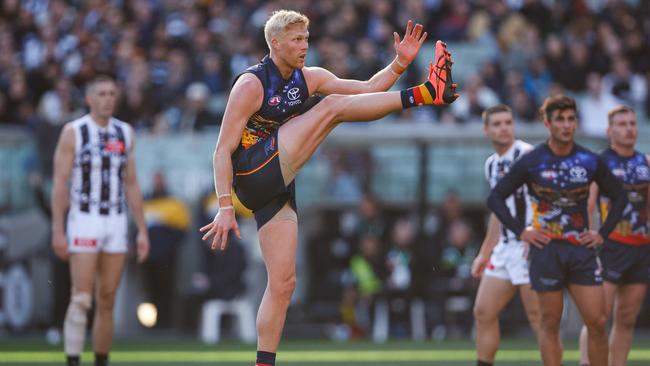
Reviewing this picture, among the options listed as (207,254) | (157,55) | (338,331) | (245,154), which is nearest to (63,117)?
(157,55)

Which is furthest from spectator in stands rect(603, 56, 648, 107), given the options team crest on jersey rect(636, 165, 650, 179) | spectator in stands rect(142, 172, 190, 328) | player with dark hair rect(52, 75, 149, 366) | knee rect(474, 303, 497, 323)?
player with dark hair rect(52, 75, 149, 366)

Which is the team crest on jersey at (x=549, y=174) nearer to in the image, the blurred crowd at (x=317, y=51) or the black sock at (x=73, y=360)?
the black sock at (x=73, y=360)

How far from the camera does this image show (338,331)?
1612 centimetres

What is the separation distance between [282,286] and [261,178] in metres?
0.73

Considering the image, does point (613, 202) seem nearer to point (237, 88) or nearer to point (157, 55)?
point (237, 88)

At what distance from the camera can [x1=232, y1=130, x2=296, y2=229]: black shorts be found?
322 inches

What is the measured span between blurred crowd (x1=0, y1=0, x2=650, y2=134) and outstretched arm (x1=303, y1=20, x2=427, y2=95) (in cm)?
838

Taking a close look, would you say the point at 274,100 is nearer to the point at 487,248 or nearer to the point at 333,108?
the point at 333,108

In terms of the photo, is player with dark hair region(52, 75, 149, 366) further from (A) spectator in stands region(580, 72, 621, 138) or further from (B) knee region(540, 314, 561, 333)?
(A) spectator in stands region(580, 72, 621, 138)

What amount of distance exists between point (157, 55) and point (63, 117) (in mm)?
1968

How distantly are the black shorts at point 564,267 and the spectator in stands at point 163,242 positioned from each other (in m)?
8.33

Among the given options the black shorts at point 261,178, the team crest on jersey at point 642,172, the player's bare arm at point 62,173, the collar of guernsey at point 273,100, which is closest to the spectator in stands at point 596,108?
the team crest on jersey at point 642,172

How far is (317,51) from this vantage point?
744 inches

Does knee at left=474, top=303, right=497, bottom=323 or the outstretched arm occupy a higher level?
the outstretched arm
